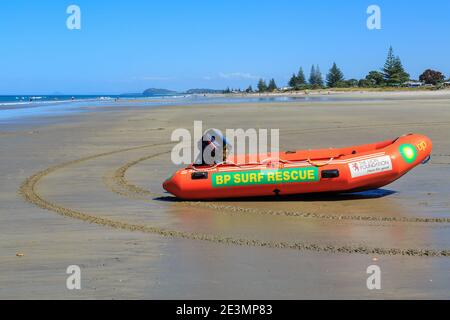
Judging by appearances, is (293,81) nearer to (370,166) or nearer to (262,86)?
(262,86)

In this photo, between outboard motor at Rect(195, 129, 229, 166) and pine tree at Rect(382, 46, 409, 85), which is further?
pine tree at Rect(382, 46, 409, 85)

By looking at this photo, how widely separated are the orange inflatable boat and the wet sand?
0.19 m

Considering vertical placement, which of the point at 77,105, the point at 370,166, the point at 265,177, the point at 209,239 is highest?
the point at 77,105

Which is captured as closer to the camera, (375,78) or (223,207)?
(223,207)

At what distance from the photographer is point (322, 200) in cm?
832

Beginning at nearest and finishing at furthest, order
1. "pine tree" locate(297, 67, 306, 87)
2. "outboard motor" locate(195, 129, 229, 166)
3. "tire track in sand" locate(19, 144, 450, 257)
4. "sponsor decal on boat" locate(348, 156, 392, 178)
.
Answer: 1. "tire track in sand" locate(19, 144, 450, 257)
2. "sponsor decal on boat" locate(348, 156, 392, 178)
3. "outboard motor" locate(195, 129, 229, 166)
4. "pine tree" locate(297, 67, 306, 87)

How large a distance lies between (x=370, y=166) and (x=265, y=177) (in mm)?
1447

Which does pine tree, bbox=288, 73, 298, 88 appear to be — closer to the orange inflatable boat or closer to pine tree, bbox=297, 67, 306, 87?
pine tree, bbox=297, 67, 306, 87

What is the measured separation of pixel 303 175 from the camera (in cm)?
812

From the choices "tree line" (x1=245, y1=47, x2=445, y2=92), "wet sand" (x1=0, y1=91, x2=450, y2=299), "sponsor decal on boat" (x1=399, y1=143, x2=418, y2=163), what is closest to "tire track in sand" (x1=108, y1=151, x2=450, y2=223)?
"wet sand" (x1=0, y1=91, x2=450, y2=299)

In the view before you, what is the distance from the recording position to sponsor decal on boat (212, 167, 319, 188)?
8.12m

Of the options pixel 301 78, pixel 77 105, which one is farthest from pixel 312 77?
pixel 77 105
